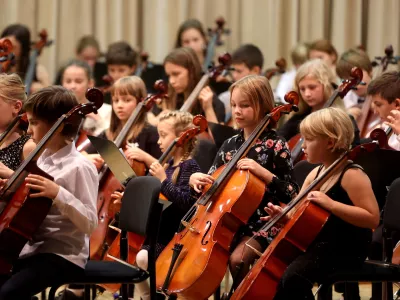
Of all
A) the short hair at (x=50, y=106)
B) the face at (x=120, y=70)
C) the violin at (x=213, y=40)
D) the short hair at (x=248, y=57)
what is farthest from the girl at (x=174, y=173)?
the violin at (x=213, y=40)

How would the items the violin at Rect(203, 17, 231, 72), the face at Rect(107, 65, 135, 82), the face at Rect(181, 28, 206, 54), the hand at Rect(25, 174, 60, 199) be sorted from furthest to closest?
the face at Rect(181, 28, 206, 54)
the violin at Rect(203, 17, 231, 72)
the face at Rect(107, 65, 135, 82)
the hand at Rect(25, 174, 60, 199)

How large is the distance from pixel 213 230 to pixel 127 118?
4.68ft

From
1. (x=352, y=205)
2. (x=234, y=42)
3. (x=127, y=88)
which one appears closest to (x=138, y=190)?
(x=352, y=205)

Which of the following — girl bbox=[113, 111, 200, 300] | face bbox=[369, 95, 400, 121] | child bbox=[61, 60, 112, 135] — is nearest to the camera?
girl bbox=[113, 111, 200, 300]

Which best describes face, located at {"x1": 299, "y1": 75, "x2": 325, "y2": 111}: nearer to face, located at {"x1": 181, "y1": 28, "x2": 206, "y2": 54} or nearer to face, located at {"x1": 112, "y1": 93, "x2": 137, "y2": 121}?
face, located at {"x1": 112, "y1": 93, "x2": 137, "y2": 121}

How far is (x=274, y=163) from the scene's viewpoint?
3648 mm

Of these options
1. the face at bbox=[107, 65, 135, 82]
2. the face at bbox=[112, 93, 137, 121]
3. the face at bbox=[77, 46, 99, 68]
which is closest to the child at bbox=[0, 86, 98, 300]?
the face at bbox=[112, 93, 137, 121]

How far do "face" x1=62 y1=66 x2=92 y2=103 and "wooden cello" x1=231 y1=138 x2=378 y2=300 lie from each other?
2441 millimetres

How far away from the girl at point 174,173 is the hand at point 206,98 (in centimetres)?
75

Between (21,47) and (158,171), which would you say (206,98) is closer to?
(158,171)

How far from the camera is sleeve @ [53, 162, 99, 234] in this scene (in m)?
3.06

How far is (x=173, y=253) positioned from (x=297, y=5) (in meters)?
4.29

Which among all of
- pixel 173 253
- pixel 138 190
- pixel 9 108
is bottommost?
pixel 173 253

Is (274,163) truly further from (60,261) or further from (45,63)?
(45,63)
